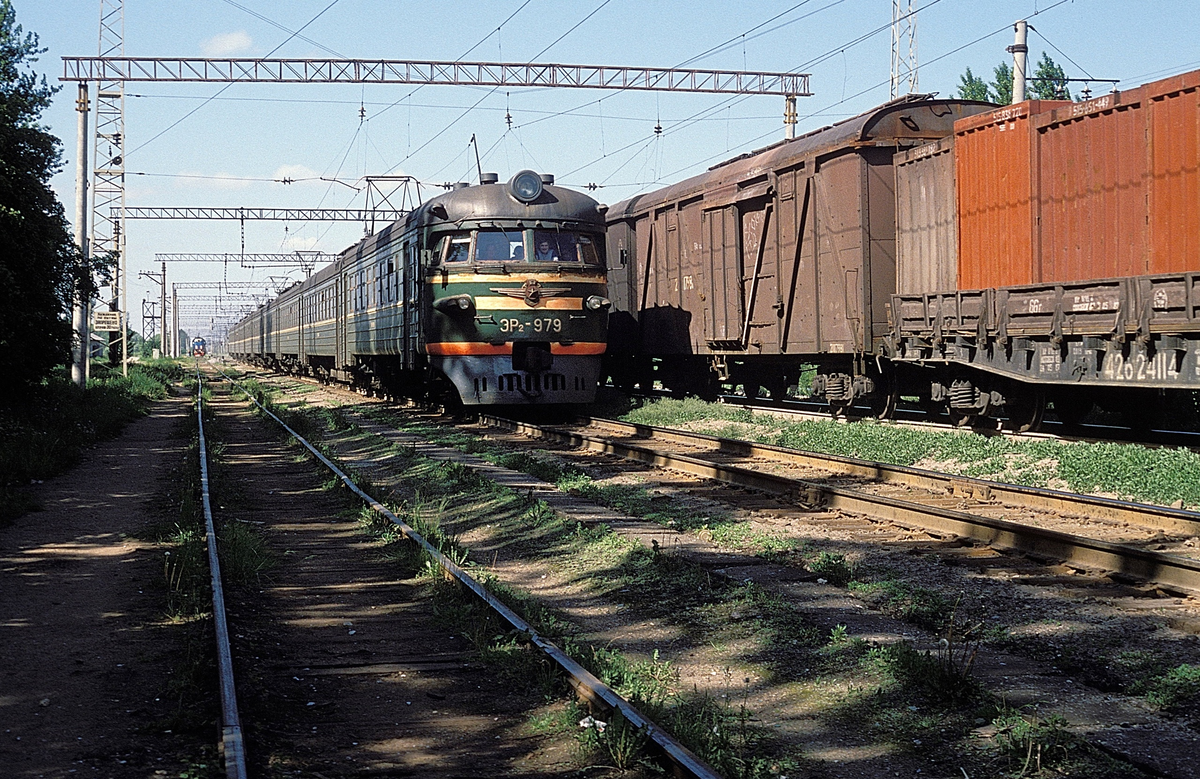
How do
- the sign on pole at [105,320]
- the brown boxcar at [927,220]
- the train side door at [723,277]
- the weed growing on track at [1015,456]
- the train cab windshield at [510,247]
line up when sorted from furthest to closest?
the sign on pole at [105,320], the train side door at [723,277], the train cab windshield at [510,247], the brown boxcar at [927,220], the weed growing on track at [1015,456]

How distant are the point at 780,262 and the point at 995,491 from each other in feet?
27.7

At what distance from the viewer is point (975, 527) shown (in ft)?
26.1

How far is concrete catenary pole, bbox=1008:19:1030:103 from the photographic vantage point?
71.3ft

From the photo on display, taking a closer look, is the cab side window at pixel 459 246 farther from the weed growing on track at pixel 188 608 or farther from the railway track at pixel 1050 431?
the weed growing on track at pixel 188 608

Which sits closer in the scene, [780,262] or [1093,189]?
[1093,189]

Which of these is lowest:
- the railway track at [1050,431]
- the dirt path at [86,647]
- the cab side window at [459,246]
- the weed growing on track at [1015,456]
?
the dirt path at [86,647]

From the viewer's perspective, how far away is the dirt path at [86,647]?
4.34 meters

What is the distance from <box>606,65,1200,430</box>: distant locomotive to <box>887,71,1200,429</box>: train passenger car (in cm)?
2

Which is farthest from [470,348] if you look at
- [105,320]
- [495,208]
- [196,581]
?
[105,320]

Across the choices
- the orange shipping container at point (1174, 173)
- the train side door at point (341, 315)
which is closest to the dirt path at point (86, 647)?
the orange shipping container at point (1174, 173)

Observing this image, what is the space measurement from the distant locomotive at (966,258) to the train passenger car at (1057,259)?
0.02m

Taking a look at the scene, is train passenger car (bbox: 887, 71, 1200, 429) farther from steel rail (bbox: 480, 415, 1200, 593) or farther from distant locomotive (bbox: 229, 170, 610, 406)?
distant locomotive (bbox: 229, 170, 610, 406)

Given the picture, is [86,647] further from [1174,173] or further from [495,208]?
[495,208]

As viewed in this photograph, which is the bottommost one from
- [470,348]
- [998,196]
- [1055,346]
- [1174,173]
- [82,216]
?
[1055,346]
